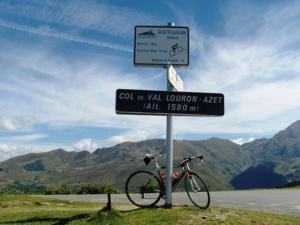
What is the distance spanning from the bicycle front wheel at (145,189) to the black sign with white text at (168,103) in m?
2.06

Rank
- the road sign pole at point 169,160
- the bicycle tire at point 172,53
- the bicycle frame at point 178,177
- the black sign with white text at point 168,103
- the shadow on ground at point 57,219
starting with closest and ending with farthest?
1. the shadow on ground at point 57,219
2. the black sign with white text at point 168,103
3. the road sign pole at point 169,160
4. the bicycle frame at point 178,177
5. the bicycle tire at point 172,53

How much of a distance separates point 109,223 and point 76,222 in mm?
997

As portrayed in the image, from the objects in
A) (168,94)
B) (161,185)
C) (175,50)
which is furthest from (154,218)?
(175,50)

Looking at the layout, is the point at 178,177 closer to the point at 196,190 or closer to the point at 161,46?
the point at 196,190

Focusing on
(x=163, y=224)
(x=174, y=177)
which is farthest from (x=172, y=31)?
(x=163, y=224)

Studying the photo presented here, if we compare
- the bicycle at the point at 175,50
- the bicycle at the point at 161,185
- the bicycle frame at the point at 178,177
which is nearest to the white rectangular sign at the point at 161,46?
the bicycle at the point at 175,50

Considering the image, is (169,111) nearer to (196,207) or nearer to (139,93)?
(139,93)

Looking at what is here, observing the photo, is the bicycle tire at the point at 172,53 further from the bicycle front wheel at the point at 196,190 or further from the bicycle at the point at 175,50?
the bicycle front wheel at the point at 196,190

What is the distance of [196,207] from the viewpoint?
45.2ft

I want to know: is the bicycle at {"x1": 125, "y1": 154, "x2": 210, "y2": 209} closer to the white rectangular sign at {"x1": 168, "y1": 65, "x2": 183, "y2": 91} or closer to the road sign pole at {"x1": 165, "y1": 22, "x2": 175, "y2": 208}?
the road sign pole at {"x1": 165, "y1": 22, "x2": 175, "y2": 208}

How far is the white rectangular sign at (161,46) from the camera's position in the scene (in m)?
14.9

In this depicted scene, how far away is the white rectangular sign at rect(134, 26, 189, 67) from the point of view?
587 inches

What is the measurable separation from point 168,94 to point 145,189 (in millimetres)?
3103

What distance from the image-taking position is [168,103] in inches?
554
